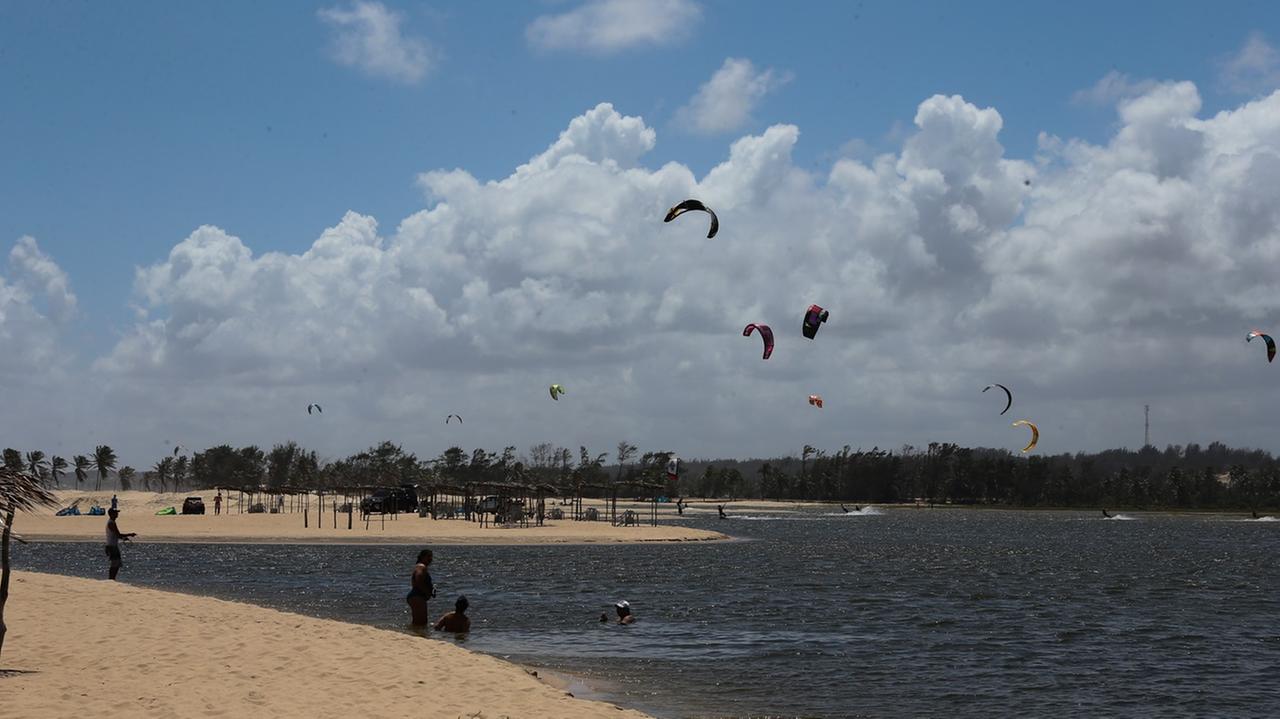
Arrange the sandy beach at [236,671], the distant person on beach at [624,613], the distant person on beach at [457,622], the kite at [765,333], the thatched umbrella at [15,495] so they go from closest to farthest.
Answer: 1. the sandy beach at [236,671]
2. the thatched umbrella at [15,495]
3. the distant person on beach at [457,622]
4. the distant person on beach at [624,613]
5. the kite at [765,333]

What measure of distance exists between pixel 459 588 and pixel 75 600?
1193 centimetres

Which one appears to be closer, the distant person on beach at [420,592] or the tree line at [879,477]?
the distant person on beach at [420,592]

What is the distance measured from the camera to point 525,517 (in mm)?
68188

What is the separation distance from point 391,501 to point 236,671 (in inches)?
2425

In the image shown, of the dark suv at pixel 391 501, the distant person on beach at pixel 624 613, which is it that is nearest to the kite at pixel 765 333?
the distant person on beach at pixel 624 613

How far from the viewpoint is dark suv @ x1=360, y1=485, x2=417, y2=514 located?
7205 cm

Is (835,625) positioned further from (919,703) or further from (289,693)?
(289,693)

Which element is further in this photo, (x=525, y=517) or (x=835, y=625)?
(x=525, y=517)

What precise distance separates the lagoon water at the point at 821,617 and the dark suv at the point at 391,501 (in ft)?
81.0

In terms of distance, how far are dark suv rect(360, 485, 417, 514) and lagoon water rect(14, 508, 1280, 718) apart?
24701 millimetres

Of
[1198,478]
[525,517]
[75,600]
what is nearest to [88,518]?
[525,517]

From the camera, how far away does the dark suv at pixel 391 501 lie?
236ft

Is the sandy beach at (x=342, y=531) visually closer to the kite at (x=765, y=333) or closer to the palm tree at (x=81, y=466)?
the kite at (x=765, y=333)

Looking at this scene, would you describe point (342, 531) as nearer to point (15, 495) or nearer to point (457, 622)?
point (457, 622)
